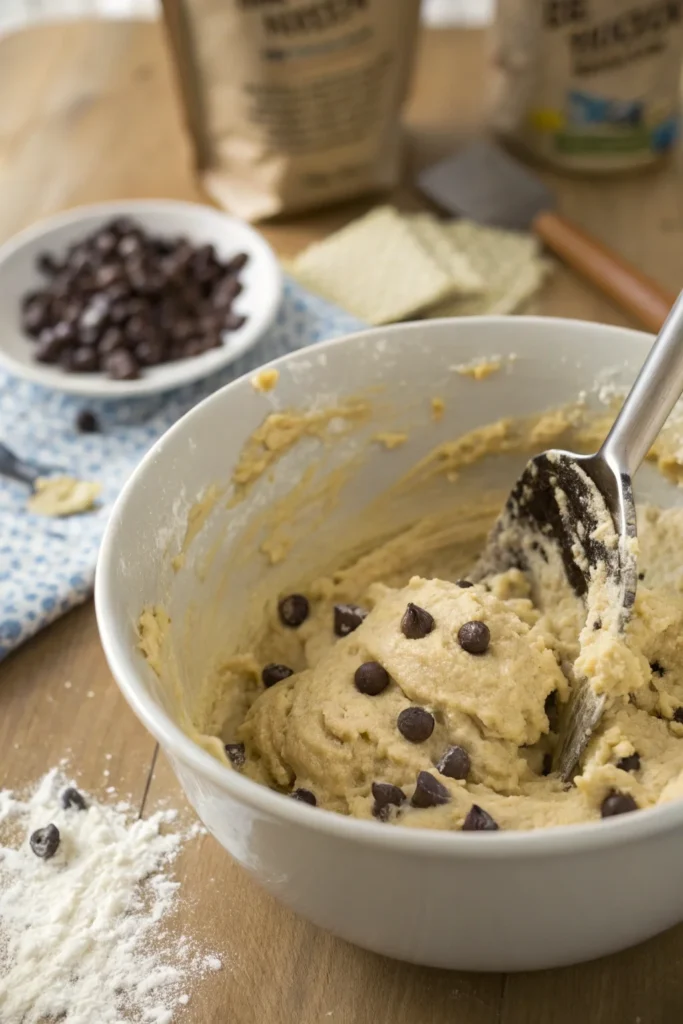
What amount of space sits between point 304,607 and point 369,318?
784mm

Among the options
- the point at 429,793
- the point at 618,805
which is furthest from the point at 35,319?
the point at 618,805

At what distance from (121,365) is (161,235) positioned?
0.47 meters

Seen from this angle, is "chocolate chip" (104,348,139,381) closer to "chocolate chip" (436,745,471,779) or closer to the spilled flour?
the spilled flour

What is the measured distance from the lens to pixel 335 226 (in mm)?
2346

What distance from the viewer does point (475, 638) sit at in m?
1.19

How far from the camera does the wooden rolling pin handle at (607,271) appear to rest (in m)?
1.91

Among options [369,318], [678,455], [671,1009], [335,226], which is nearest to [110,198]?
[335,226]

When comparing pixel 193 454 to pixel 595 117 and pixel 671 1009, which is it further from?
pixel 595 117

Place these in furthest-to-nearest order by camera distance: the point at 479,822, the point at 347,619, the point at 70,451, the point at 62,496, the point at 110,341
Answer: the point at 110,341 < the point at 70,451 < the point at 62,496 < the point at 347,619 < the point at 479,822

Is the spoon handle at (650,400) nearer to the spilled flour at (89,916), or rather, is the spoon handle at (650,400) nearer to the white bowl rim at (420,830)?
the white bowl rim at (420,830)

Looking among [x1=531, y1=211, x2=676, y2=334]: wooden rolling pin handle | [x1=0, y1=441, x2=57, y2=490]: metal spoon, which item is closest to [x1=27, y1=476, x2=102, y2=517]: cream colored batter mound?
[x1=0, y1=441, x2=57, y2=490]: metal spoon

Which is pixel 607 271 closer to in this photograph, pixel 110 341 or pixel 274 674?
pixel 110 341

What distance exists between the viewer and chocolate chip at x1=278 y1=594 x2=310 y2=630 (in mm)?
1405

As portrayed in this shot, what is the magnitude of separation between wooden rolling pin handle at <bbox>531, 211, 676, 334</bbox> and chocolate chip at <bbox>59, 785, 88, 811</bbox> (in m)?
1.28
